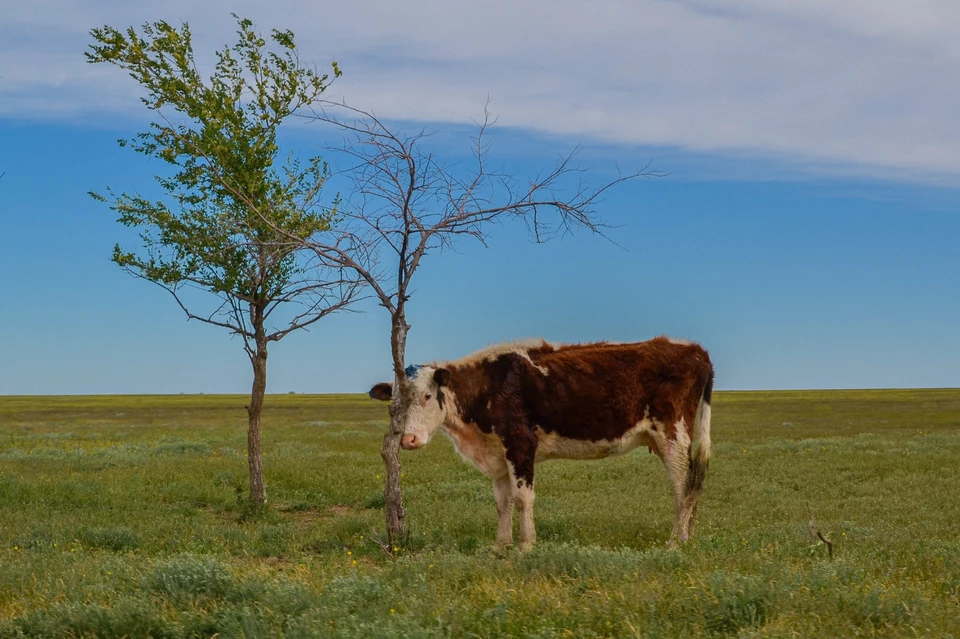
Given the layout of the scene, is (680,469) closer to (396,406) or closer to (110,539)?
(396,406)

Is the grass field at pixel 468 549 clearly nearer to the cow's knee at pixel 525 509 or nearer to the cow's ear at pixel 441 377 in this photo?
the cow's knee at pixel 525 509

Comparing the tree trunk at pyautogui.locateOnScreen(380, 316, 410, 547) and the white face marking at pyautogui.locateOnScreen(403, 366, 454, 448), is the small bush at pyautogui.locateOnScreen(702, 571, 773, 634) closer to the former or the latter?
the white face marking at pyautogui.locateOnScreen(403, 366, 454, 448)

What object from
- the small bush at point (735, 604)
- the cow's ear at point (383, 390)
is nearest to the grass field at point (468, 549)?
the small bush at point (735, 604)

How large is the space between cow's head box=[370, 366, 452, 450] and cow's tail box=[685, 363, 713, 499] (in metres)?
4.03

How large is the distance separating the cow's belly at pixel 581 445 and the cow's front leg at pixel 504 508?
707mm

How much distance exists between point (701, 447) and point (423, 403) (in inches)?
181

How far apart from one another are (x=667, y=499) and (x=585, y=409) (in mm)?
8099

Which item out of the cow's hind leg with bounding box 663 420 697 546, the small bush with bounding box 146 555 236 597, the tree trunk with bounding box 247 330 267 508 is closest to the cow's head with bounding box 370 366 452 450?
the cow's hind leg with bounding box 663 420 697 546

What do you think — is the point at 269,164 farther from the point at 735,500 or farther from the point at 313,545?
the point at 735,500

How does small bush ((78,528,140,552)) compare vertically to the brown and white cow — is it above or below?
below

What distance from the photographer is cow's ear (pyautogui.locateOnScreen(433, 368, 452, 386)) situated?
43.6 feet

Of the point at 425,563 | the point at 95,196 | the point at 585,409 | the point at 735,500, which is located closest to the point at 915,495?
the point at 735,500

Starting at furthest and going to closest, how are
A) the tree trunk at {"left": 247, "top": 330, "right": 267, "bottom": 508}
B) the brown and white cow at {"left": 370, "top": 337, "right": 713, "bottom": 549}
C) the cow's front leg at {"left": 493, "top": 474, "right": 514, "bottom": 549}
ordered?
1. the tree trunk at {"left": 247, "top": 330, "right": 267, "bottom": 508}
2. the brown and white cow at {"left": 370, "top": 337, "right": 713, "bottom": 549}
3. the cow's front leg at {"left": 493, "top": 474, "right": 514, "bottom": 549}

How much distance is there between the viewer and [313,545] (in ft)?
49.3
